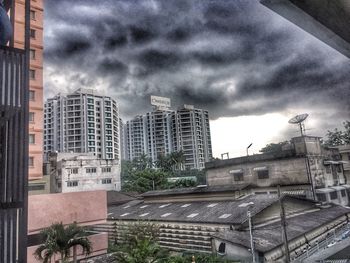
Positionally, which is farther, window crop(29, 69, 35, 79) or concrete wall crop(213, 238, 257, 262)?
window crop(29, 69, 35, 79)

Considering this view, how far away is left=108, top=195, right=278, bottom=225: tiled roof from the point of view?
28016 mm

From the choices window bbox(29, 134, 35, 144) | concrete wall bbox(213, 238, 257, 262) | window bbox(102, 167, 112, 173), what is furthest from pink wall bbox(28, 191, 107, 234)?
window bbox(102, 167, 112, 173)

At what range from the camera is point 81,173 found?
65.5m

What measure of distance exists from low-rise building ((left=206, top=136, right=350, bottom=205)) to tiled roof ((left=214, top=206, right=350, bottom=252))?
8281 millimetres

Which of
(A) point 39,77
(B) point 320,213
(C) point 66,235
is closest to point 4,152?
(C) point 66,235

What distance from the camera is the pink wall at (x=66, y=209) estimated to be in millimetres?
21438

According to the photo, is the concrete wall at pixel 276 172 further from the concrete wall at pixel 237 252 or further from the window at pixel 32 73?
the window at pixel 32 73

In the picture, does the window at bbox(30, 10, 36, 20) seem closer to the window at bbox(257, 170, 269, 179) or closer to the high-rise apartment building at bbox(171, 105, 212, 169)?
the window at bbox(257, 170, 269, 179)

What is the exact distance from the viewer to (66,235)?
1861cm

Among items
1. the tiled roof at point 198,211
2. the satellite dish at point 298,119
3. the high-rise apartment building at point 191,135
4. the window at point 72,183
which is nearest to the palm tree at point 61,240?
the tiled roof at point 198,211

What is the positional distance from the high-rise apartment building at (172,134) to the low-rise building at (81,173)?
67.2 meters

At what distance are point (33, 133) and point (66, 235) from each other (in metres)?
12.8

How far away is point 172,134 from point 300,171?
116m

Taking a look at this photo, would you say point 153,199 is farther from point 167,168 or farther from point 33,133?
point 167,168
